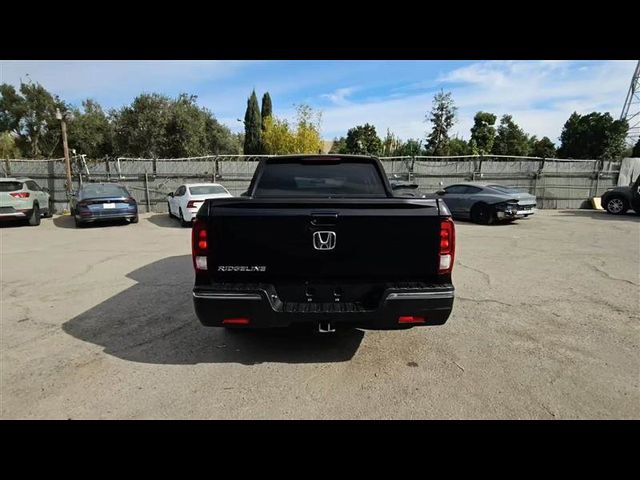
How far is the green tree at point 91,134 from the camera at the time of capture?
3381cm

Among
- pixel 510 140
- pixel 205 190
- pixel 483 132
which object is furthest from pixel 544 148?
pixel 205 190

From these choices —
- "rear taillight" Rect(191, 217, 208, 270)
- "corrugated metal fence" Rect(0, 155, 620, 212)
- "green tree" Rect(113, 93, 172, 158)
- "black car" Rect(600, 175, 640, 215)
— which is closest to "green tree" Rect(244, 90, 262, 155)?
"green tree" Rect(113, 93, 172, 158)

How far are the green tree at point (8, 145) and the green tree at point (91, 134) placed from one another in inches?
250

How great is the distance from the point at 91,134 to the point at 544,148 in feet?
195

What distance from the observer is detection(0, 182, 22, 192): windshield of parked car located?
11484 millimetres

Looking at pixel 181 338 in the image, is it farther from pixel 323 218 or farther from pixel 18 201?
pixel 18 201

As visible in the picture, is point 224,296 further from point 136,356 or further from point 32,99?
point 32,99

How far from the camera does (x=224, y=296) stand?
8.96 ft

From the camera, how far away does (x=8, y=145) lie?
3581 centimetres

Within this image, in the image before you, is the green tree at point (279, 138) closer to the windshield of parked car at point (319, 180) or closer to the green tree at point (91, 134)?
the green tree at point (91, 134)

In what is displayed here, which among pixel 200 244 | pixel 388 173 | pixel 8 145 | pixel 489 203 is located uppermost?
pixel 8 145

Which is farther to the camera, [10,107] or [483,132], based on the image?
[483,132]
